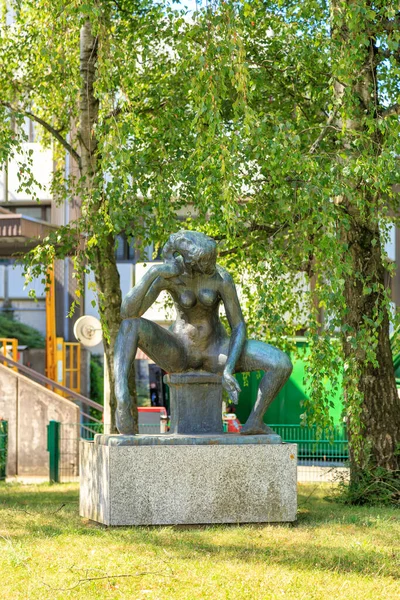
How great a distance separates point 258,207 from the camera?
541 inches

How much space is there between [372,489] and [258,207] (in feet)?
12.4

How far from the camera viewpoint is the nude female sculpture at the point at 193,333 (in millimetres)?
9742

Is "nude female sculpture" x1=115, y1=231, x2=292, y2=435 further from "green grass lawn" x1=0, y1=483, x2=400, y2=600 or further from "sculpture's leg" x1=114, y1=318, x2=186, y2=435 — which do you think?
"green grass lawn" x1=0, y1=483, x2=400, y2=600

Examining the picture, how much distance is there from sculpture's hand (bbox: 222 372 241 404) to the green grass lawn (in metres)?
1.13

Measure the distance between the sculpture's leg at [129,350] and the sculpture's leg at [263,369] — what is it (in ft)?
2.29

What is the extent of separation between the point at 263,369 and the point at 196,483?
1.20m

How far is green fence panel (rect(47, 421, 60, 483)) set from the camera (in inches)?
734

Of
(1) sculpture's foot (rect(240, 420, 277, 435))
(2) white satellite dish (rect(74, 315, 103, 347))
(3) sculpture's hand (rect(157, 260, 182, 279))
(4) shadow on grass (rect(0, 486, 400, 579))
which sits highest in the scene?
(3) sculpture's hand (rect(157, 260, 182, 279))

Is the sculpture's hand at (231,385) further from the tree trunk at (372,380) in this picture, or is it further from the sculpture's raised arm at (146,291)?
the tree trunk at (372,380)

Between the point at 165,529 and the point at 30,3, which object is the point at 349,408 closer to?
the point at 165,529

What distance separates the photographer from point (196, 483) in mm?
9531

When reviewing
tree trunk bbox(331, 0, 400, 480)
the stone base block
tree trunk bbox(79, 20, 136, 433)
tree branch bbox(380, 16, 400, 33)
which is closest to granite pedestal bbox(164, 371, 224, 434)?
the stone base block

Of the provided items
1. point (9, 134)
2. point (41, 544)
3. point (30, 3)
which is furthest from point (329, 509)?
point (30, 3)

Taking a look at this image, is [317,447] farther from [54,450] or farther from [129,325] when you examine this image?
[129,325]
